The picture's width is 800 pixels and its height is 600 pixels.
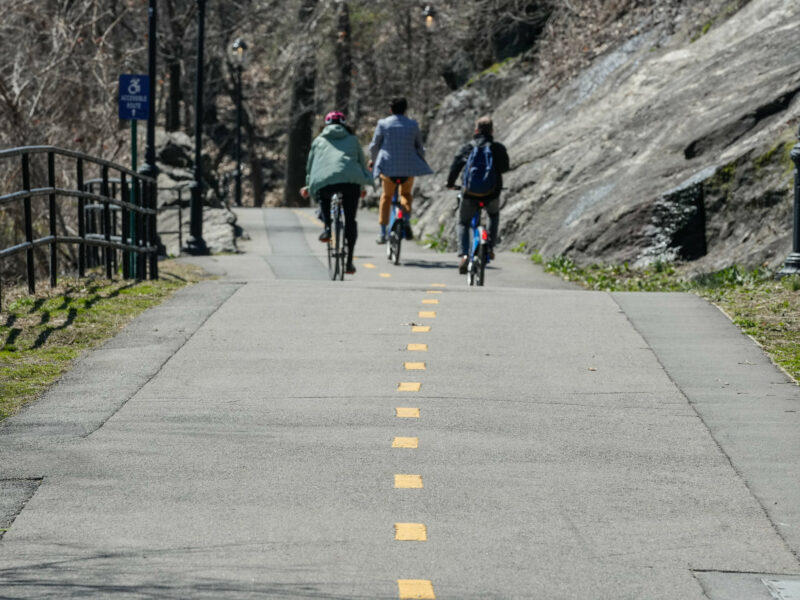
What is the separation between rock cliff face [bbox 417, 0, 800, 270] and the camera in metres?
14.1

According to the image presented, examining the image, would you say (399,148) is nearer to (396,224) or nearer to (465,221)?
(396,224)

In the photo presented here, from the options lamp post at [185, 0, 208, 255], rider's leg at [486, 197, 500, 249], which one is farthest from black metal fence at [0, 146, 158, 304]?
lamp post at [185, 0, 208, 255]

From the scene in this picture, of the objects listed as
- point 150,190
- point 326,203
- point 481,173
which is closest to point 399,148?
point 326,203

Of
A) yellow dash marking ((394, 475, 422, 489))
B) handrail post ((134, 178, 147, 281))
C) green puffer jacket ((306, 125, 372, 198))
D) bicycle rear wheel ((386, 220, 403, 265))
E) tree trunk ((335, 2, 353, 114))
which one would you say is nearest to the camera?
yellow dash marking ((394, 475, 422, 489))

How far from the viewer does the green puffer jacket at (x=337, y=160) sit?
1343 cm

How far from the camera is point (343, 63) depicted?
4106 centimetres

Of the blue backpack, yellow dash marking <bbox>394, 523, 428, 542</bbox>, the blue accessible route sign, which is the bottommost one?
yellow dash marking <bbox>394, 523, 428, 542</bbox>

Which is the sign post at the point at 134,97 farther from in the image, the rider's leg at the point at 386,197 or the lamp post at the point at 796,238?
the lamp post at the point at 796,238

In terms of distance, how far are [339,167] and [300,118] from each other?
2891cm

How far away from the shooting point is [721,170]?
14.5 metres

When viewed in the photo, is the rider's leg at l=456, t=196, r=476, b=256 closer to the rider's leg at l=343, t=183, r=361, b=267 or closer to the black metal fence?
the rider's leg at l=343, t=183, r=361, b=267

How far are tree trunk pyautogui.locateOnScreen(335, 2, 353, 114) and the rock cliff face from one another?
16.7 meters

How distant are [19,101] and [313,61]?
24120 mm

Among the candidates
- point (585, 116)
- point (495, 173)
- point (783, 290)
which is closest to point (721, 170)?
point (495, 173)
